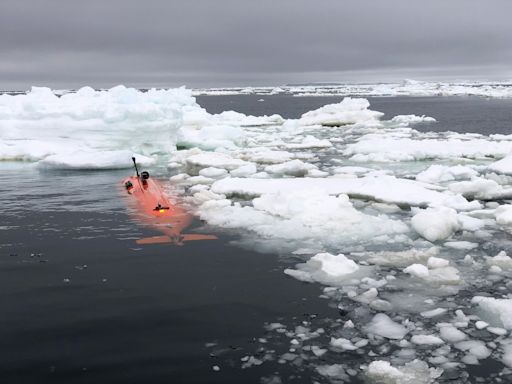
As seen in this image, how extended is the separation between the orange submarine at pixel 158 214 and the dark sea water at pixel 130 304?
1.00 feet

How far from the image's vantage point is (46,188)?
1659cm

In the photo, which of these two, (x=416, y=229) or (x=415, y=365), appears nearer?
(x=415, y=365)

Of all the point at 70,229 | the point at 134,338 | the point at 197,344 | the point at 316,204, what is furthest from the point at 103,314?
the point at 316,204

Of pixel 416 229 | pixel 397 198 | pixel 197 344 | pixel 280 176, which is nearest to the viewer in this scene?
pixel 197 344

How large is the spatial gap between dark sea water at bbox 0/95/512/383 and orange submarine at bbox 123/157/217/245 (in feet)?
1.00

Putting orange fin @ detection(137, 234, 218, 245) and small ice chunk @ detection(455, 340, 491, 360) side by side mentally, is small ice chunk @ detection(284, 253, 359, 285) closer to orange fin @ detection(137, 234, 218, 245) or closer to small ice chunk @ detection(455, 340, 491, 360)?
small ice chunk @ detection(455, 340, 491, 360)

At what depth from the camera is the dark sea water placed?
5.41 metres

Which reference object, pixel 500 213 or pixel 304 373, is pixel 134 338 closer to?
pixel 304 373

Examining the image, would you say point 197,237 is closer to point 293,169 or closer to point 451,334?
point 451,334

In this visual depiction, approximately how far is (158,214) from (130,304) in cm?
524

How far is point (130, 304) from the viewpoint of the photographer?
7.05m

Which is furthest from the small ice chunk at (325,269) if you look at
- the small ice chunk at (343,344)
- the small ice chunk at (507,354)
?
the small ice chunk at (507,354)

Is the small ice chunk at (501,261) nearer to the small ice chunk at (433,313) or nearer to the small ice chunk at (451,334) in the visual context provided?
the small ice chunk at (433,313)

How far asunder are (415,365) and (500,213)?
279 inches
